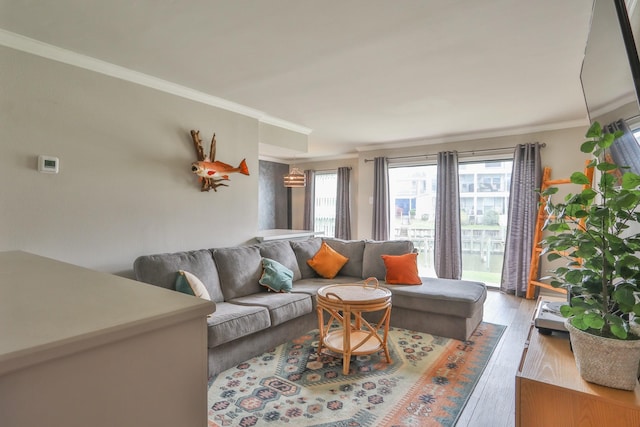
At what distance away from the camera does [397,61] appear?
2.61m

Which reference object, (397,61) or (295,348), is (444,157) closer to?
(397,61)

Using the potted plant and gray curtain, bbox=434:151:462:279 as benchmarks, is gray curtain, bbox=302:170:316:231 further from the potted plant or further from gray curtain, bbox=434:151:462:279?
the potted plant

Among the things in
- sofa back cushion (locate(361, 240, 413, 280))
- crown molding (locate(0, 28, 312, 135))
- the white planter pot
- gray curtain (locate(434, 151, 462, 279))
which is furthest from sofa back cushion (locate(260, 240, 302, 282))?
the white planter pot

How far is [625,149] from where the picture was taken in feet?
3.98

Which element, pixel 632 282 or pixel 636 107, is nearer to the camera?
pixel 636 107

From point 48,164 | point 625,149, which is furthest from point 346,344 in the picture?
point 48,164

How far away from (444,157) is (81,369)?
17.9 feet

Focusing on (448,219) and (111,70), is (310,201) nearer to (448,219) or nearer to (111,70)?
(448,219)

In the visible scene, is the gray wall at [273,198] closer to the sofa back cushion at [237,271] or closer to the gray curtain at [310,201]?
the gray curtain at [310,201]

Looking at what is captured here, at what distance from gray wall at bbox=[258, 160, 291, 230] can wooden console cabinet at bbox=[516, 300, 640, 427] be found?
573cm

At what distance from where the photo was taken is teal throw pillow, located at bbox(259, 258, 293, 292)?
3.30 meters

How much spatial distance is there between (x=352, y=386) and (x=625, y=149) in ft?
6.53

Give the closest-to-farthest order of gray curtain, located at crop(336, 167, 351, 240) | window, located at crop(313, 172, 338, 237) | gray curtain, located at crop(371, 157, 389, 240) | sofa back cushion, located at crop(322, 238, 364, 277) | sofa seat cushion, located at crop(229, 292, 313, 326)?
sofa seat cushion, located at crop(229, 292, 313, 326)
sofa back cushion, located at crop(322, 238, 364, 277)
gray curtain, located at crop(371, 157, 389, 240)
gray curtain, located at crop(336, 167, 351, 240)
window, located at crop(313, 172, 338, 237)

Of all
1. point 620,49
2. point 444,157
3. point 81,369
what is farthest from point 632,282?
point 444,157
